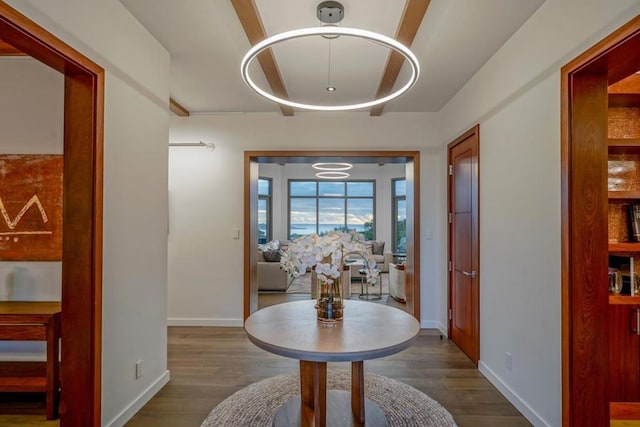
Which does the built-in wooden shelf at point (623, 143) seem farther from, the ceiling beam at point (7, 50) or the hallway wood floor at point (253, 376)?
the ceiling beam at point (7, 50)

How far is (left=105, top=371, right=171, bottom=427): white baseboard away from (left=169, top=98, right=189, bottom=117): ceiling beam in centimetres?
286

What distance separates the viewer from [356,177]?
9688 mm

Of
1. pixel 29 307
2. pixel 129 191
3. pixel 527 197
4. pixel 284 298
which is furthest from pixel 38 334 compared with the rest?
pixel 284 298

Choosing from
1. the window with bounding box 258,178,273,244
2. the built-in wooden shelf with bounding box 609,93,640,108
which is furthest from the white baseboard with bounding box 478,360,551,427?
the window with bounding box 258,178,273,244

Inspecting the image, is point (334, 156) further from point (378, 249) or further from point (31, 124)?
point (378, 249)

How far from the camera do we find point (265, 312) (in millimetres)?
2197

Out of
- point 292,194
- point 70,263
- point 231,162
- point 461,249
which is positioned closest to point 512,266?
point 461,249

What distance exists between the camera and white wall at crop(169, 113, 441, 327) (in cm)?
429

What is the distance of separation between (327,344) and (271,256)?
5.05 metres

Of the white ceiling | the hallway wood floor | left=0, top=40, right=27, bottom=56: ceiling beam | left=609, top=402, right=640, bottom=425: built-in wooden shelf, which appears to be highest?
the white ceiling

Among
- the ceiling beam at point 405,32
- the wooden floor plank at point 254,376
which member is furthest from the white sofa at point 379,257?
the ceiling beam at point 405,32

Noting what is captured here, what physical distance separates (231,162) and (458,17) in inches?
118

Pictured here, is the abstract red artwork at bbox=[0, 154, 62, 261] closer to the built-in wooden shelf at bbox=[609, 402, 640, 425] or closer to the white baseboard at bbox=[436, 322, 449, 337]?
the white baseboard at bbox=[436, 322, 449, 337]

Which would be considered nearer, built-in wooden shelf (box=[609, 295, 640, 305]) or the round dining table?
the round dining table
